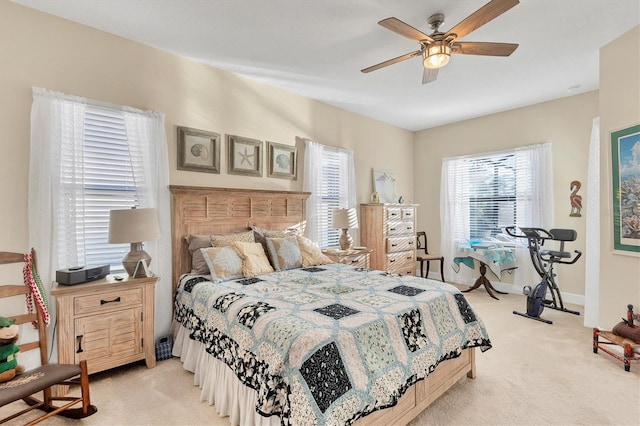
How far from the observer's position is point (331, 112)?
478 centimetres

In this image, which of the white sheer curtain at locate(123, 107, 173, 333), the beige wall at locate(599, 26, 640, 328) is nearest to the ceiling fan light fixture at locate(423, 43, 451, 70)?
the beige wall at locate(599, 26, 640, 328)

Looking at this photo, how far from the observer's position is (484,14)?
1921 millimetres

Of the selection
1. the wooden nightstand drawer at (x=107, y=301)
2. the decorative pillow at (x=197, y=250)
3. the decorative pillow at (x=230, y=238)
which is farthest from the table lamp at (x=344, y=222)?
the wooden nightstand drawer at (x=107, y=301)

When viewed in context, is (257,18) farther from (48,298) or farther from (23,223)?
(48,298)

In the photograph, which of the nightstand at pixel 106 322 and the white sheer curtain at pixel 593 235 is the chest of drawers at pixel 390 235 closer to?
the white sheer curtain at pixel 593 235

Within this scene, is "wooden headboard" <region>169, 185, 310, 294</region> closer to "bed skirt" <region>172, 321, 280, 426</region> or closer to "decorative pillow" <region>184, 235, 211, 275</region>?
"decorative pillow" <region>184, 235, 211, 275</region>

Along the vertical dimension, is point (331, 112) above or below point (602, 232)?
above

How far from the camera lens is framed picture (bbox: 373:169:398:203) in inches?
216

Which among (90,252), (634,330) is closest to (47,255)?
(90,252)

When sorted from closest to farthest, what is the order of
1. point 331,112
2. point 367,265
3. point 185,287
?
point 185,287, point 367,265, point 331,112

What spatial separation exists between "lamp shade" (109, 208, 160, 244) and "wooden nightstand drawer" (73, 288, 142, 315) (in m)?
0.42

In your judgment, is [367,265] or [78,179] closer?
[78,179]

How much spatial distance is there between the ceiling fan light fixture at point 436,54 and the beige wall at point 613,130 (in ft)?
6.35

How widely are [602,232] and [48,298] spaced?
518 centimetres
